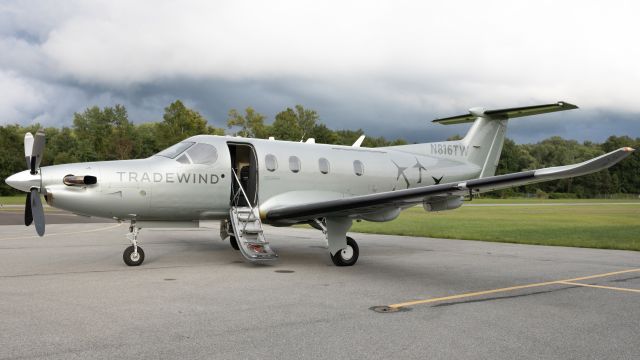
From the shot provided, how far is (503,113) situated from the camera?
14969 mm

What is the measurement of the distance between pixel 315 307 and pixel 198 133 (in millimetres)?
66593

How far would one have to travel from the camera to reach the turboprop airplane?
32.2 ft

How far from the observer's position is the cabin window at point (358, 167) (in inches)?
524

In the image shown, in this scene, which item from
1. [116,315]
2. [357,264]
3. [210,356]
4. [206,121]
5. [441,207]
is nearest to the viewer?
[210,356]

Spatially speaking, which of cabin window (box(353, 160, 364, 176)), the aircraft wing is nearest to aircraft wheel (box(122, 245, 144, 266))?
Result: the aircraft wing

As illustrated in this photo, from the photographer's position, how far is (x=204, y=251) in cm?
1395

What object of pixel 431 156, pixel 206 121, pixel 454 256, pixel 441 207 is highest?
pixel 206 121

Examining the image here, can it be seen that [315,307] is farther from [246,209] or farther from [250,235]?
[246,209]

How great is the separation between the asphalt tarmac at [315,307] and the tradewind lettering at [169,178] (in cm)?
189

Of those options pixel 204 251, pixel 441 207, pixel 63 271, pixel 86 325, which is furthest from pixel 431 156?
pixel 86 325

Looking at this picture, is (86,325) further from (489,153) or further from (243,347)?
(489,153)

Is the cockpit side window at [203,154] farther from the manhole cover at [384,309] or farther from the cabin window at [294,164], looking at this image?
the manhole cover at [384,309]

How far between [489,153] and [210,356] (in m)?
13.0

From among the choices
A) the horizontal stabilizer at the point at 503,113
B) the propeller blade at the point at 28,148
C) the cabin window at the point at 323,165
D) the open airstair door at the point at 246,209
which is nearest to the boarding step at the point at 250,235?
the open airstair door at the point at 246,209
